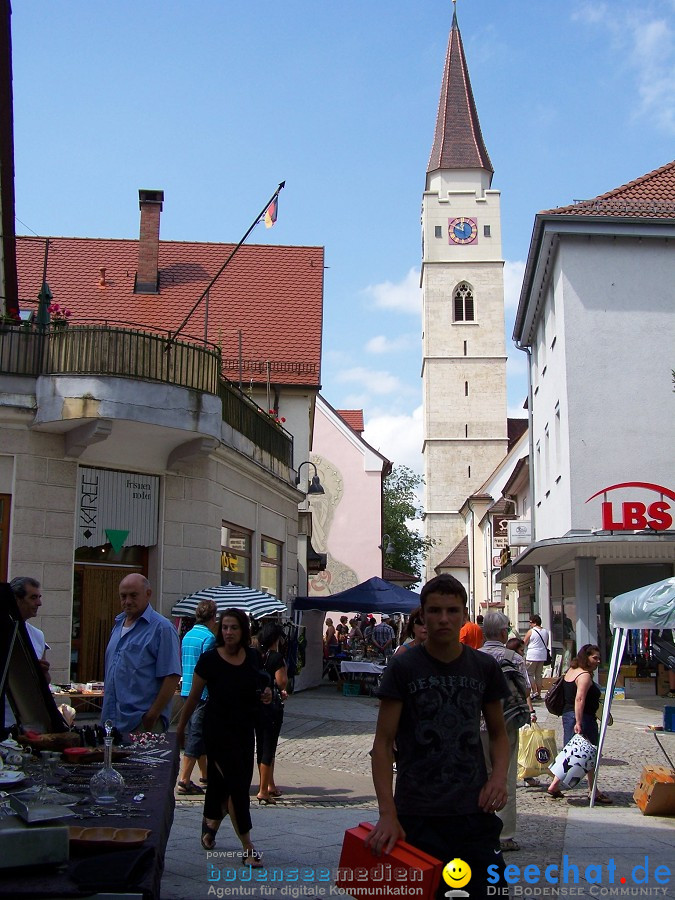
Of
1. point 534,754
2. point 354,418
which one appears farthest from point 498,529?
point 534,754

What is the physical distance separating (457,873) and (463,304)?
76.9 meters

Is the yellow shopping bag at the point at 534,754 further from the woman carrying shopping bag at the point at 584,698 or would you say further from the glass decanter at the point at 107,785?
the glass decanter at the point at 107,785

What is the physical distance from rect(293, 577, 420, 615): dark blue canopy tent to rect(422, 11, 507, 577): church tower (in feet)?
175

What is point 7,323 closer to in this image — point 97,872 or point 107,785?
point 107,785

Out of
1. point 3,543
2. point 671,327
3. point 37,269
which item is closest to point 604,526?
point 671,327

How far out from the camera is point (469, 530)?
7100cm

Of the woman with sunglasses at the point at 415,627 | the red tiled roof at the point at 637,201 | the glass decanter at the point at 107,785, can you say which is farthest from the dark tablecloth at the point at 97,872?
the red tiled roof at the point at 637,201

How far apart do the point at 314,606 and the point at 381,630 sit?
6191 millimetres

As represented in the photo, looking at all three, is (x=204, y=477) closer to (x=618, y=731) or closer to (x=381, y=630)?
(x=618, y=731)

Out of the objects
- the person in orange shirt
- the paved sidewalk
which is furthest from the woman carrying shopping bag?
the person in orange shirt

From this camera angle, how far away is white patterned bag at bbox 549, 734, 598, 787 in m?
9.78

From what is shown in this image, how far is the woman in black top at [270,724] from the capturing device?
921cm

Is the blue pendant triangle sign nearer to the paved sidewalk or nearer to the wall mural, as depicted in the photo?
the paved sidewalk

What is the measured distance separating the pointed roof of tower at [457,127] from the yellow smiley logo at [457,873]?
7976 centimetres
